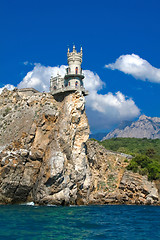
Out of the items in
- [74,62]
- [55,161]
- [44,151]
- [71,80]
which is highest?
[74,62]

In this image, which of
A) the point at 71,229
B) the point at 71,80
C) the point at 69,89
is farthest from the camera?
the point at 71,80

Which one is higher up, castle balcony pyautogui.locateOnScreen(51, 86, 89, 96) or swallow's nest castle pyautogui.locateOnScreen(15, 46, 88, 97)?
swallow's nest castle pyautogui.locateOnScreen(15, 46, 88, 97)

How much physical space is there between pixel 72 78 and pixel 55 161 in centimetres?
1869

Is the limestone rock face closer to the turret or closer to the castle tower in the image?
the castle tower

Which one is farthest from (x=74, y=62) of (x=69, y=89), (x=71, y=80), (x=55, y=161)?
(x=55, y=161)

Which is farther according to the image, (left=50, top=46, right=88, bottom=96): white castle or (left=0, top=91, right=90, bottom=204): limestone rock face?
(left=50, top=46, right=88, bottom=96): white castle

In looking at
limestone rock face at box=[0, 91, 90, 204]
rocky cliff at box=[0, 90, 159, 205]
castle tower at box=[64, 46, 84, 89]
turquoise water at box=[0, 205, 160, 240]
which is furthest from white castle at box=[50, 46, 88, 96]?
turquoise water at box=[0, 205, 160, 240]

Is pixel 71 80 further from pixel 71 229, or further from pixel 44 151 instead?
pixel 71 229

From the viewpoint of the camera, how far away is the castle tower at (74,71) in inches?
2216

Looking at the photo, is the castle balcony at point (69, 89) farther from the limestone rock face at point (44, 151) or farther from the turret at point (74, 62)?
the turret at point (74, 62)

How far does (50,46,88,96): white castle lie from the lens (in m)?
55.3

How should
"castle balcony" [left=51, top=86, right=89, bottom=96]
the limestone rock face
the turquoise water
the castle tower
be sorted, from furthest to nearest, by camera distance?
the castle tower, "castle balcony" [left=51, top=86, right=89, bottom=96], the limestone rock face, the turquoise water

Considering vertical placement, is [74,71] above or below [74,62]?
below

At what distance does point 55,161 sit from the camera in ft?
146
